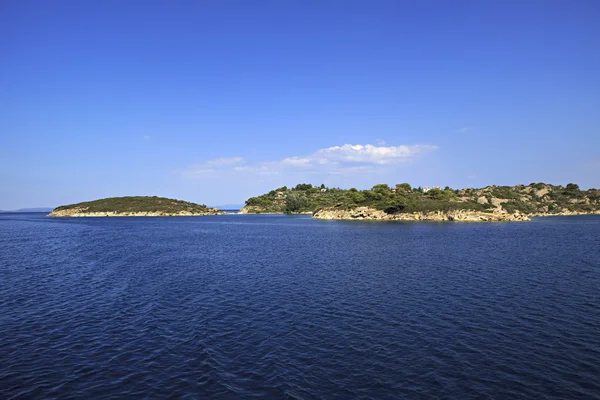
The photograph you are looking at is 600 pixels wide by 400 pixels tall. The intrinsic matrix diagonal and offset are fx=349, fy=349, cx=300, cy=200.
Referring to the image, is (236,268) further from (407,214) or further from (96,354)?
(407,214)

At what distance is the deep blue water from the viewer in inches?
780

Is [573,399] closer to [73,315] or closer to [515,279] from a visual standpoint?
[515,279]

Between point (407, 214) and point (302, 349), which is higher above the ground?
point (407, 214)

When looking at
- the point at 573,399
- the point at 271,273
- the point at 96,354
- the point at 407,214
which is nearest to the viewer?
the point at 573,399

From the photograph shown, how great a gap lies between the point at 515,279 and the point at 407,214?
13902 centimetres

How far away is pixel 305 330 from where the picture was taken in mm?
28203

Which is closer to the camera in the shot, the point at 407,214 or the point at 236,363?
the point at 236,363

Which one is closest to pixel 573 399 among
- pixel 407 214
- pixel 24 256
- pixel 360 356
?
pixel 360 356

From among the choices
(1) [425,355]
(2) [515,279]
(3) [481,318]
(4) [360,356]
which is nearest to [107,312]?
(4) [360,356]

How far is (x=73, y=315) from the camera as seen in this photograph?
3225cm

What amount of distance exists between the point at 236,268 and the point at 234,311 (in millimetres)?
22298

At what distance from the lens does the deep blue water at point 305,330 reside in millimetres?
19812

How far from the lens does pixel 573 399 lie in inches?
708

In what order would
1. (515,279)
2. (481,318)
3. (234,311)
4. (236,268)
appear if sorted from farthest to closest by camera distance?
(236,268) → (515,279) → (234,311) → (481,318)
